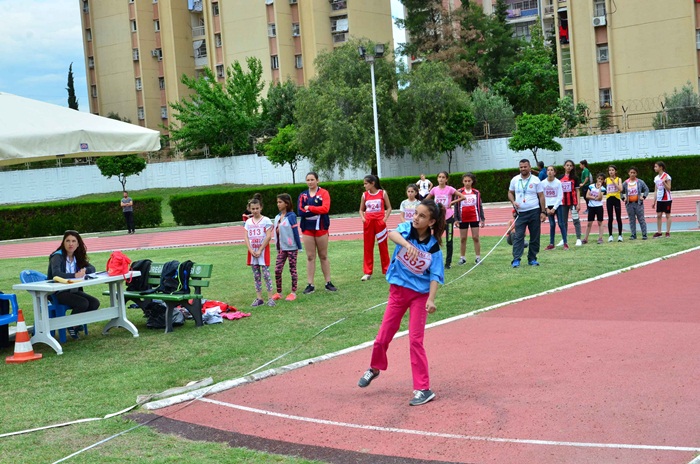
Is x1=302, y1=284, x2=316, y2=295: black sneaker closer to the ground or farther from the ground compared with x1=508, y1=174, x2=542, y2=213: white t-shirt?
closer to the ground

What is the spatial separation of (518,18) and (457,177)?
1957 inches

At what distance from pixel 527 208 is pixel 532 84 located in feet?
167

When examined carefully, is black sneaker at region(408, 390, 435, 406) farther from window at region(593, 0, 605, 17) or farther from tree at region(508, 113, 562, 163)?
window at region(593, 0, 605, 17)

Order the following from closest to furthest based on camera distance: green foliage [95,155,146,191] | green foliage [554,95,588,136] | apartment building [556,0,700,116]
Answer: apartment building [556,0,700,116], green foliage [554,95,588,136], green foliage [95,155,146,191]

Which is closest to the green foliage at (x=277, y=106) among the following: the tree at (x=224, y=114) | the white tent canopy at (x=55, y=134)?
the tree at (x=224, y=114)

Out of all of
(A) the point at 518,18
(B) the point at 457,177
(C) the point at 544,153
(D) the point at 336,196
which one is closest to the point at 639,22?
(C) the point at 544,153

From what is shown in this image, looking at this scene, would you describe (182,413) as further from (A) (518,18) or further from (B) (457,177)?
(A) (518,18)

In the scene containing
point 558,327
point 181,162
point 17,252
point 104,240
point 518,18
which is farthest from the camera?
point 518,18

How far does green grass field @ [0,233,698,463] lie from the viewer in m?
6.80

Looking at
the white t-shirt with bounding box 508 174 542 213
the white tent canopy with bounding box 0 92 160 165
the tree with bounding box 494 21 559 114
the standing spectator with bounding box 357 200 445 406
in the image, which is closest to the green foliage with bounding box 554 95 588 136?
the tree with bounding box 494 21 559 114

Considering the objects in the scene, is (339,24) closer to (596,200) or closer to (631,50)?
(631,50)

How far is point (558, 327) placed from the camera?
1035cm

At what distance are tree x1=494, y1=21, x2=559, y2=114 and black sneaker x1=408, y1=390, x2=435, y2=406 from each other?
58440 mm

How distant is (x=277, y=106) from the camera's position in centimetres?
6197
